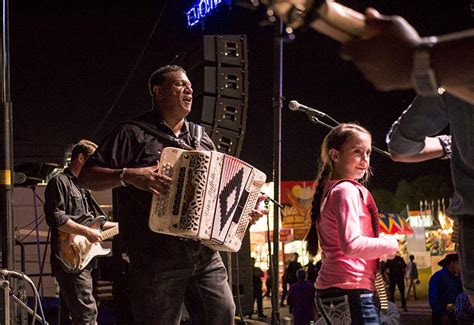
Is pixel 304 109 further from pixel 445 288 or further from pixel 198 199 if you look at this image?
pixel 445 288

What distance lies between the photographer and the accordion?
12.9 ft

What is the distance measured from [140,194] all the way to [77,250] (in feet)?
9.88

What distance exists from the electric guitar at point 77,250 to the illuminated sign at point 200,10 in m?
7.57

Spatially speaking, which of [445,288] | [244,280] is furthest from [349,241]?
[445,288]

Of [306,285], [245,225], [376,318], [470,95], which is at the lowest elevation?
[306,285]

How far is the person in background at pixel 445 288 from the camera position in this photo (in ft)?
36.8

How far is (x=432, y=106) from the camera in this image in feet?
7.77

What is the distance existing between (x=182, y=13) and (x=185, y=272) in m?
13.2

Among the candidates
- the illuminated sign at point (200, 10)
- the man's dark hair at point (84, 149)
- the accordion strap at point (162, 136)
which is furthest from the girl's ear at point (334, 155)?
the illuminated sign at point (200, 10)

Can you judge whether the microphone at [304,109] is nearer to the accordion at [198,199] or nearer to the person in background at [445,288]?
the accordion at [198,199]

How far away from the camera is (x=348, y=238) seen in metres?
3.48

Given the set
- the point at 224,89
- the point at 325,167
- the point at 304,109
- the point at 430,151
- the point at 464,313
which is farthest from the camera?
the point at 224,89

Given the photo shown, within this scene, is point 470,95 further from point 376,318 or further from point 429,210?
point 429,210

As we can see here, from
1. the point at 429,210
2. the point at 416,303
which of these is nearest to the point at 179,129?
the point at 416,303
